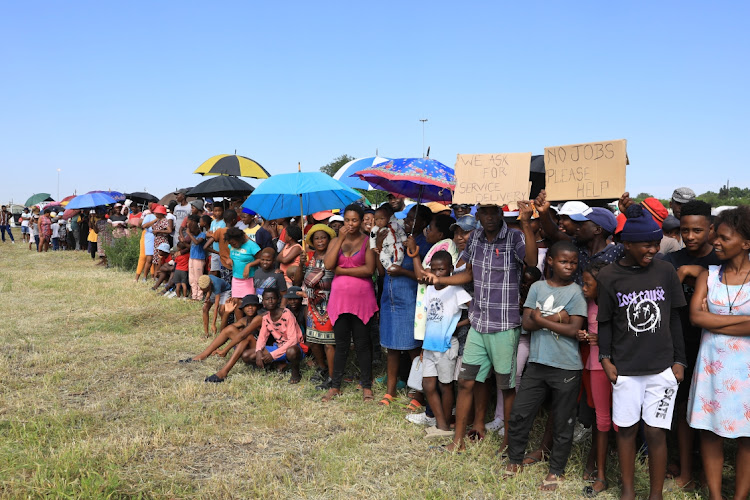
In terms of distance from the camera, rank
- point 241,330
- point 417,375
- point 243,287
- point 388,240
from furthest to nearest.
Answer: point 243,287
point 241,330
point 388,240
point 417,375

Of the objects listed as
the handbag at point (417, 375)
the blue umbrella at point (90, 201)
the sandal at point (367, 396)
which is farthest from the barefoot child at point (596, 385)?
the blue umbrella at point (90, 201)

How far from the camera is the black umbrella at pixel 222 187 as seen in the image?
38.0 ft

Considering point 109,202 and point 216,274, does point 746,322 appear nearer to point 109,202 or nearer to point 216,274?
point 216,274

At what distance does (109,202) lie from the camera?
18719 mm

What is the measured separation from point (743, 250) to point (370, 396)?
3.58 meters

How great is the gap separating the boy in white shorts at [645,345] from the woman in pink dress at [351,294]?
8.56 feet

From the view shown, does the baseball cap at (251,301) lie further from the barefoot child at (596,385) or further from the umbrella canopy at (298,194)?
the barefoot child at (596,385)

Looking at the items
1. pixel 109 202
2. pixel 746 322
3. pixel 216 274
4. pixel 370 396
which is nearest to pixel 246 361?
pixel 370 396

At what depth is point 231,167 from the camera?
11336 mm

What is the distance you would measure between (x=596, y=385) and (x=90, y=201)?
737 inches

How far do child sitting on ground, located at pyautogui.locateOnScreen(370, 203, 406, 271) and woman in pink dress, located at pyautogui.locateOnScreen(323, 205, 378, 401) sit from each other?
0.65 feet

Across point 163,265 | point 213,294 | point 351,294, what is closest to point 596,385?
point 351,294

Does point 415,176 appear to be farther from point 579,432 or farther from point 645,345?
point 579,432

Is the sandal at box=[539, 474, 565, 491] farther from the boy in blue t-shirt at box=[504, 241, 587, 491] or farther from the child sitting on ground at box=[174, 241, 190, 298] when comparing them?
the child sitting on ground at box=[174, 241, 190, 298]
